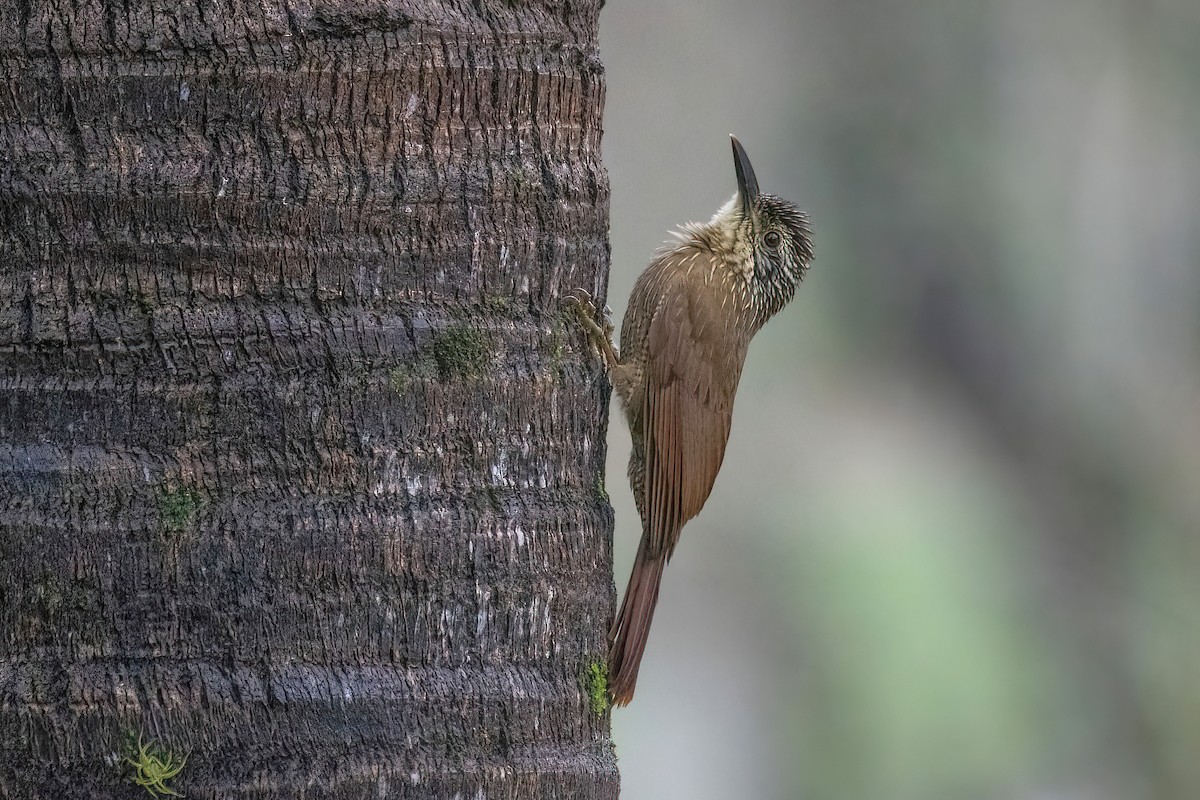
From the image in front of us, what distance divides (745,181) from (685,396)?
36.1 inches

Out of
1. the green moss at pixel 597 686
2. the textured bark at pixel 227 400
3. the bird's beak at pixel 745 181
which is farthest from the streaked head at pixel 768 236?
the textured bark at pixel 227 400

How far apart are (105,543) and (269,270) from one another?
51 cm

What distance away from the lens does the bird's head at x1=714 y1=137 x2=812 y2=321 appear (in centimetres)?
489

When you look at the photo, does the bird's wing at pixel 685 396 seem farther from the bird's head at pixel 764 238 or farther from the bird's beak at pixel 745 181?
the bird's beak at pixel 745 181

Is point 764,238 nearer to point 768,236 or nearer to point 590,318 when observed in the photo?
point 768,236

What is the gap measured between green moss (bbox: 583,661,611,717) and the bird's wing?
1342 millimetres

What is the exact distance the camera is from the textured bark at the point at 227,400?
2289 mm

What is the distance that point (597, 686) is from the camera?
Answer: 8.61ft

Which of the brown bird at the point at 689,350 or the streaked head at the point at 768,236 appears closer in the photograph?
the brown bird at the point at 689,350

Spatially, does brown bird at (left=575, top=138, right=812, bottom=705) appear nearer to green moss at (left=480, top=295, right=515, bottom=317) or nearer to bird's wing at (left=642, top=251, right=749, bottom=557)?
bird's wing at (left=642, top=251, right=749, bottom=557)

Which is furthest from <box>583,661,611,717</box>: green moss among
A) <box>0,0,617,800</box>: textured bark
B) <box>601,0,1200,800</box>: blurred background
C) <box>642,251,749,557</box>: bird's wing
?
<box>601,0,1200,800</box>: blurred background

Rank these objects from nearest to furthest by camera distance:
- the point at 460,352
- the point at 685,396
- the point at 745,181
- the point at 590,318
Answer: the point at 460,352
the point at 590,318
the point at 685,396
the point at 745,181

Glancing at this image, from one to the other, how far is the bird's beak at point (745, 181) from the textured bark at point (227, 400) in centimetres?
252

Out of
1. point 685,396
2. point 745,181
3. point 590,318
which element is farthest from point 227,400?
point 745,181
